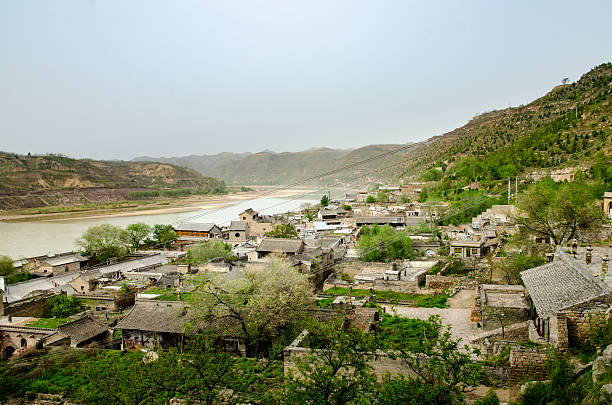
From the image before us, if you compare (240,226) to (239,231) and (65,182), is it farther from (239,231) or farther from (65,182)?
(65,182)

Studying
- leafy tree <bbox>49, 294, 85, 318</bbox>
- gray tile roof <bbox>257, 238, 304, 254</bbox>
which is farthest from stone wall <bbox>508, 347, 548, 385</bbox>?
leafy tree <bbox>49, 294, 85, 318</bbox>

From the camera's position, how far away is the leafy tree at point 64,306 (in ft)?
68.4

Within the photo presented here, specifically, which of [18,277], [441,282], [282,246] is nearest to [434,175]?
[282,246]

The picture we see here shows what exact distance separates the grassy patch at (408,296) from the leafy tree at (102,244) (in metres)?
23.2

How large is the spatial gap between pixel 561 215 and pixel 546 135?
3664 cm

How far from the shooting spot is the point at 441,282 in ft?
67.4

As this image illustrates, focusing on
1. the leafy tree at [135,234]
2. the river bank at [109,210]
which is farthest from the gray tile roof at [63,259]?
the river bank at [109,210]

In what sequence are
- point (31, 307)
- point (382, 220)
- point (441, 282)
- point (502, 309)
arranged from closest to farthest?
point (502, 309)
point (441, 282)
point (31, 307)
point (382, 220)

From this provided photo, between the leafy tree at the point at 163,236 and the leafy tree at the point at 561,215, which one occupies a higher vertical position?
the leafy tree at the point at 561,215

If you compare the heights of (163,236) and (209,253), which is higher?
(163,236)

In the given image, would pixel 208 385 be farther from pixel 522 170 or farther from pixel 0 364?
pixel 522 170

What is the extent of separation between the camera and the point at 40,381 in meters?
13.2

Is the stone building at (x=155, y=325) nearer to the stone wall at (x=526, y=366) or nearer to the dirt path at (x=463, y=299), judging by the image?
the stone wall at (x=526, y=366)

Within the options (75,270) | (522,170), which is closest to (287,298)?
(75,270)
